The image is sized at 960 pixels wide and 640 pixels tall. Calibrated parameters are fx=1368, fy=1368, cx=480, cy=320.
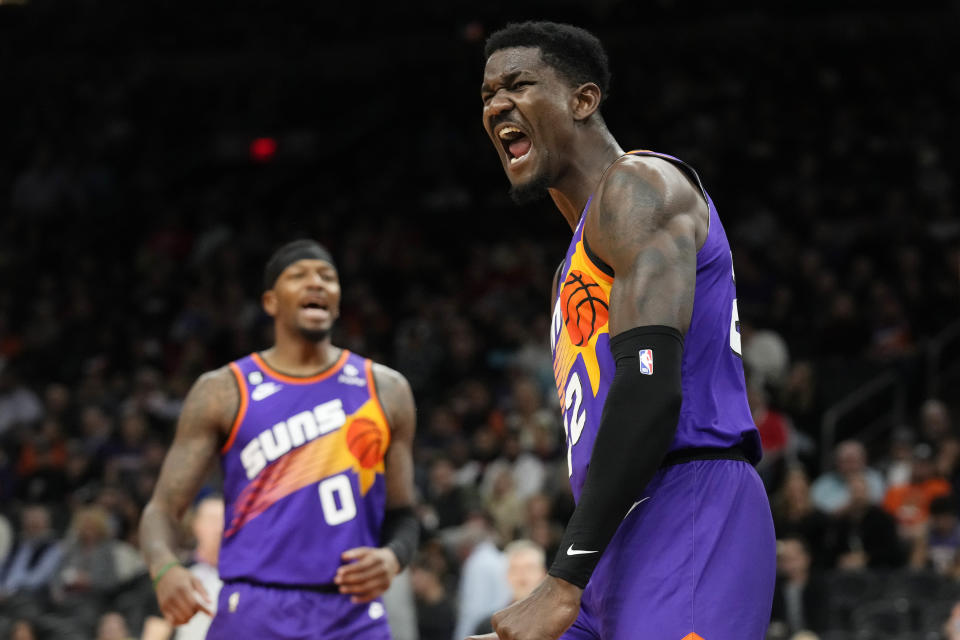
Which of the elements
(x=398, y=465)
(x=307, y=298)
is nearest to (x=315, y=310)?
(x=307, y=298)

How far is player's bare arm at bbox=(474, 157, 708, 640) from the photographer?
2.78 meters

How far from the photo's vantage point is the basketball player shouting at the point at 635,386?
2.80 m

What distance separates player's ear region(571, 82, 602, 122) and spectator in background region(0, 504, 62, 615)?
8.87 m

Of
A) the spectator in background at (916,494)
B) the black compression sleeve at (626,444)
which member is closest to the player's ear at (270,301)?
the black compression sleeve at (626,444)

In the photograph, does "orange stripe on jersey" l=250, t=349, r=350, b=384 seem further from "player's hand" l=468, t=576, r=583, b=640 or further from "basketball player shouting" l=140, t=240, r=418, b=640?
"player's hand" l=468, t=576, r=583, b=640

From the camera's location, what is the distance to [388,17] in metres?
19.6

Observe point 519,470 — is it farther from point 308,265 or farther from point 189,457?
point 189,457

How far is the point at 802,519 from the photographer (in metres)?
10.0

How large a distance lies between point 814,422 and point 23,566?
6.90 meters

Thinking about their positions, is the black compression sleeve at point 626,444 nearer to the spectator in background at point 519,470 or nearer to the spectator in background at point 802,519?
the spectator in background at point 802,519

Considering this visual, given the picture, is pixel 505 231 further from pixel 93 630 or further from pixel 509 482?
pixel 93 630

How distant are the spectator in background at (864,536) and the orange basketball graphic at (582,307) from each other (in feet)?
22.8

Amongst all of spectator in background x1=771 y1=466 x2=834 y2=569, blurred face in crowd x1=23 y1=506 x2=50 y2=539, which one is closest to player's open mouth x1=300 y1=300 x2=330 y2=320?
spectator in background x1=771 y1=466 x2=834 y2=569

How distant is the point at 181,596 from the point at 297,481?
0.60m
